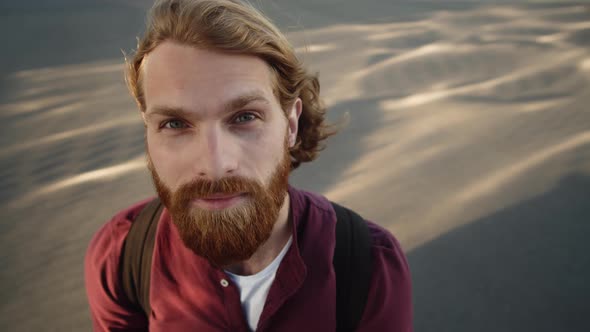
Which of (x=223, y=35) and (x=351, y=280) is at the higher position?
(x=223, y=35)

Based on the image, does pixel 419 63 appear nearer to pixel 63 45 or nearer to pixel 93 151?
pixel 93 151

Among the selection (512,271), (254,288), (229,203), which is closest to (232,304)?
(254,288)

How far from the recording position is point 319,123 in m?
0.91

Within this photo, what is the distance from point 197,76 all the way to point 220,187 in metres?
0.15

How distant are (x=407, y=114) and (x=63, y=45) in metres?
1.89

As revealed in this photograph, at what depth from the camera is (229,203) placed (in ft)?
1.82

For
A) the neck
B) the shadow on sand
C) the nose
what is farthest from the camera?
the shadow on sand

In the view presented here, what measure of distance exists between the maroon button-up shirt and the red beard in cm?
5

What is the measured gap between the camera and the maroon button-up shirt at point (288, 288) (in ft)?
1.98

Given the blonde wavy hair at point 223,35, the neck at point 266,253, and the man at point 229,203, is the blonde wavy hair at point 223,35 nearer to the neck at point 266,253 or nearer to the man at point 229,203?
the man at point 229,203

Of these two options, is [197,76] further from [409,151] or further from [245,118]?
[409,151]

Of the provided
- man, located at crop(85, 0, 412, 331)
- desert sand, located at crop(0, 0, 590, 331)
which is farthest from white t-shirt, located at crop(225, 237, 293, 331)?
desert sand, located at crop(0, 0, 590, 331)

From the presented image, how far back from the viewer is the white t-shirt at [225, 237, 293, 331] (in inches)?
24.6

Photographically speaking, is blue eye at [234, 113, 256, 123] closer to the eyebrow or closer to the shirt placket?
the eyebrow
